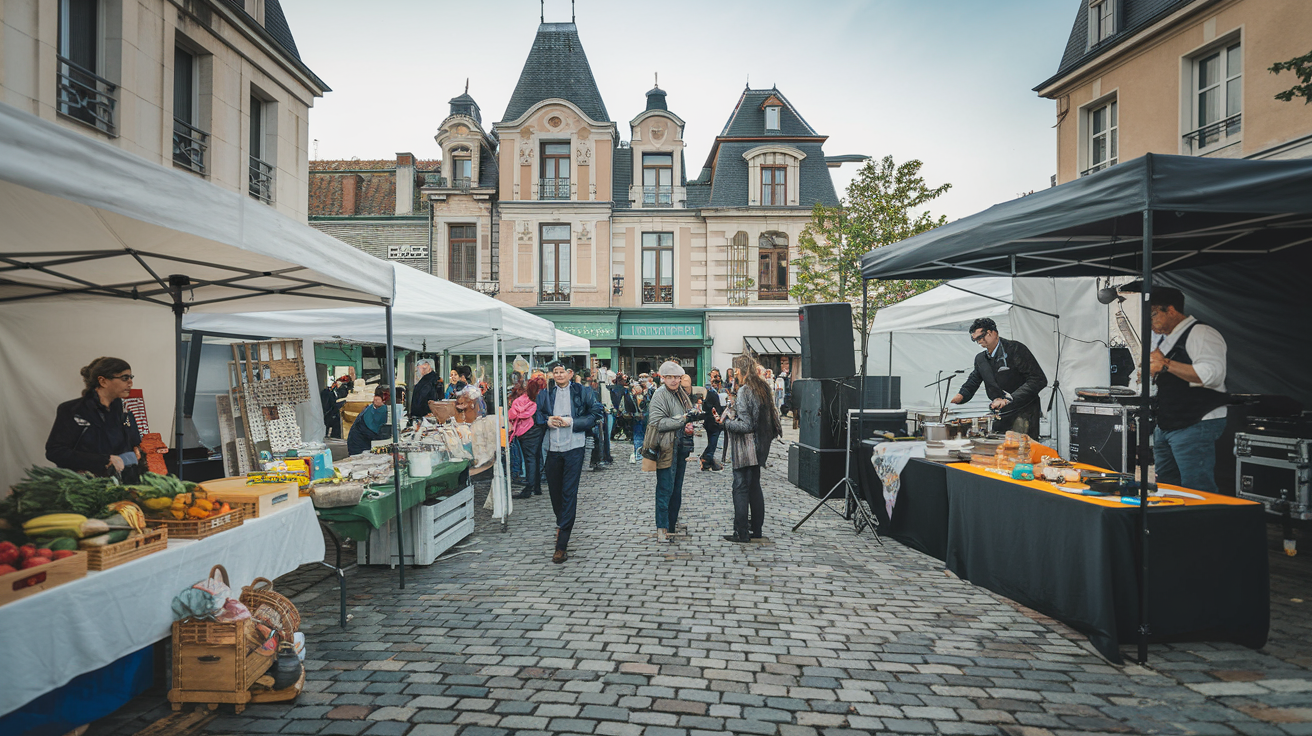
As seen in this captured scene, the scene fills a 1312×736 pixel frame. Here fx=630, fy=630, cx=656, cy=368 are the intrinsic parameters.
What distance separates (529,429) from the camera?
29.3 feet

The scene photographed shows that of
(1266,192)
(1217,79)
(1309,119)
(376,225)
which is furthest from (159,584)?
(376,225)

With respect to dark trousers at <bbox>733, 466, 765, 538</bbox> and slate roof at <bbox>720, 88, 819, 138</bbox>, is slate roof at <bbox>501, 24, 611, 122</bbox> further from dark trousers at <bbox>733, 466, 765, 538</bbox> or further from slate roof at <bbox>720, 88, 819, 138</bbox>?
dark trousers at <bbox>733, 466, 765, 538</bbox>

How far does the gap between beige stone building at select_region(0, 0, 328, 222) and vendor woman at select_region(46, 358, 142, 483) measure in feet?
14.5

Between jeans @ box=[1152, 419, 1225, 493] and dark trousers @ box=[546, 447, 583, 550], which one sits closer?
jeans @ box=[1152, 419, 1225, 493]

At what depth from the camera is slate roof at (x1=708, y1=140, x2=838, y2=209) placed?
2503 centimetres

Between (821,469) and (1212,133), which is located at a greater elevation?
(1212,133)

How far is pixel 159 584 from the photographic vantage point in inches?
121

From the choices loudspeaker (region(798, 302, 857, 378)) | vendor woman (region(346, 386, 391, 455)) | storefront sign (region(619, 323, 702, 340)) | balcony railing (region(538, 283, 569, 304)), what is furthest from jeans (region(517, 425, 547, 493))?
balcony railing (region(538, 283, 569, 304))

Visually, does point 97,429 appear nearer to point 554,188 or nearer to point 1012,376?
point 1012,376

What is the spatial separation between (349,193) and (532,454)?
2348 cm

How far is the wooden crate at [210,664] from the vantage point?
10.3 feet

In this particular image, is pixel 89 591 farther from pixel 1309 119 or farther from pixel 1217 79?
pixel 1217 79

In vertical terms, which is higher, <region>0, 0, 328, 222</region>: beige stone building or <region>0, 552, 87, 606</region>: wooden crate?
<region>0, 0, 328, 222</region>: beige stone building

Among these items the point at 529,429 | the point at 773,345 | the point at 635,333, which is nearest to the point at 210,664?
the point at 529,429
